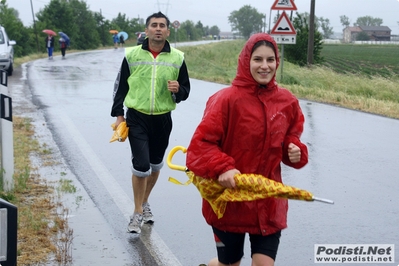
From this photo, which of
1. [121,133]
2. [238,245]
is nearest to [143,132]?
[121,133]

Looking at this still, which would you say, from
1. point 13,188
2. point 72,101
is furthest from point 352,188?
point 72,101

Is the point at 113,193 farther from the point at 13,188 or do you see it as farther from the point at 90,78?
the point at 90,78

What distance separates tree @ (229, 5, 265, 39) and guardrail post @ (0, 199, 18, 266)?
18273cm

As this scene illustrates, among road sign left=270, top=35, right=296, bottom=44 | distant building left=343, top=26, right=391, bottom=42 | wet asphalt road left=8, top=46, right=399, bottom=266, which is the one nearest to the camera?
wet asphalt road left=8, top=46, right=399, bottom=266

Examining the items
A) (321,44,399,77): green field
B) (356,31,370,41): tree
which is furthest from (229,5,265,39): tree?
(321,44,399,77): green field

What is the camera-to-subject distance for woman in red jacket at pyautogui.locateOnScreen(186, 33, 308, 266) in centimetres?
367

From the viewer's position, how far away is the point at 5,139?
6820 mm

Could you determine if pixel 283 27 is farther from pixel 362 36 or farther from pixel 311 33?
pixel 362 36

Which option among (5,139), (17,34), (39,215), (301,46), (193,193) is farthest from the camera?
(17,34)

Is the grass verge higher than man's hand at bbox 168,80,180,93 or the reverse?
the reverse

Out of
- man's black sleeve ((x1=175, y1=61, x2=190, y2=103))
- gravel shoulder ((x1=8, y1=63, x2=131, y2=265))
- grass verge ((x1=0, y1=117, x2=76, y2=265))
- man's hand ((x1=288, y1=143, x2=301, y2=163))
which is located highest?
man's black sleeve ((x1=175, y1=61, x2=190, y2=103))

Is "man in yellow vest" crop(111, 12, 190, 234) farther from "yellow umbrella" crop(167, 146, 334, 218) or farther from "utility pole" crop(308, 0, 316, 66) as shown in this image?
"utility pole" crop(308, 0, 316, 66)

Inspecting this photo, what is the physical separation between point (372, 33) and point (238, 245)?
350ft

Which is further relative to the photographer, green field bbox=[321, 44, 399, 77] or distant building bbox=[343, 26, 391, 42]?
distant building bbox=[343, 26, 391, 42]
